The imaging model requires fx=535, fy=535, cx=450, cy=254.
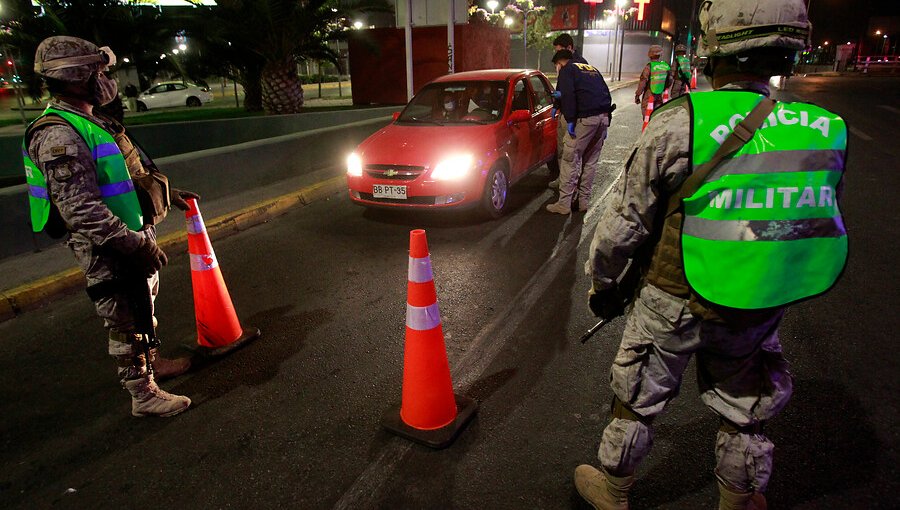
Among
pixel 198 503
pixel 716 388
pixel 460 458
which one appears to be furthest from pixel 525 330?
pixel 198 503

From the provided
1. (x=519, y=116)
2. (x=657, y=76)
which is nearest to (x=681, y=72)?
(x=657, y=76)

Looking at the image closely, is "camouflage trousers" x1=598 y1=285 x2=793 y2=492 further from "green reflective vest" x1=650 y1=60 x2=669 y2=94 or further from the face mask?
"green reflective vest" x1=650 y1=60 x2=669 y2=94

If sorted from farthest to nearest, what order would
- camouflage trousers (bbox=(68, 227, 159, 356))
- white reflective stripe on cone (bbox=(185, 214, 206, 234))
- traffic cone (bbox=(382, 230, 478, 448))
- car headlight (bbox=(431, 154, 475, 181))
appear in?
car headlight (bbox=(431, 154, 475, 181))
white reflective stripe on cone (bbox=(185, 214, 206, 234))
camouflage trousers (bbox=(68, 227, 159, 356))
traffic cone (bbox=(382, 230, 478, 448))

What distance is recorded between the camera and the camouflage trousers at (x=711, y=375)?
1807 mm

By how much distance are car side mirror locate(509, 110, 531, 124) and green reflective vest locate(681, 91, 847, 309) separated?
5198 mm

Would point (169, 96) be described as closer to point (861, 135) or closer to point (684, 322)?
point (861, 135)

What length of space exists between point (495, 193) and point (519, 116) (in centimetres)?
117

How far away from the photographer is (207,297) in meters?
3.63

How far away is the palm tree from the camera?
1182 centimetres

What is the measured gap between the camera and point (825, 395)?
296 cm

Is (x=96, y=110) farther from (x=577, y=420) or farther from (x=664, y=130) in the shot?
(x=577, y=420)

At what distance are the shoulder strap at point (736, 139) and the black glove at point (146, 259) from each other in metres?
2.62

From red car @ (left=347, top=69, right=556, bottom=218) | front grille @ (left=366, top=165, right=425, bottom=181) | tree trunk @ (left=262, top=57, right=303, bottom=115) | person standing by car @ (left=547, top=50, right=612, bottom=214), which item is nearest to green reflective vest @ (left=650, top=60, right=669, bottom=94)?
red car @ (left=347, top=69, right=556, bottom=218)

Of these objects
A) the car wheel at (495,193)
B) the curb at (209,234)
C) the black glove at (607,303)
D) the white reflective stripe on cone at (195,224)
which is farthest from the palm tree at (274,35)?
the black glove at (607,303)
